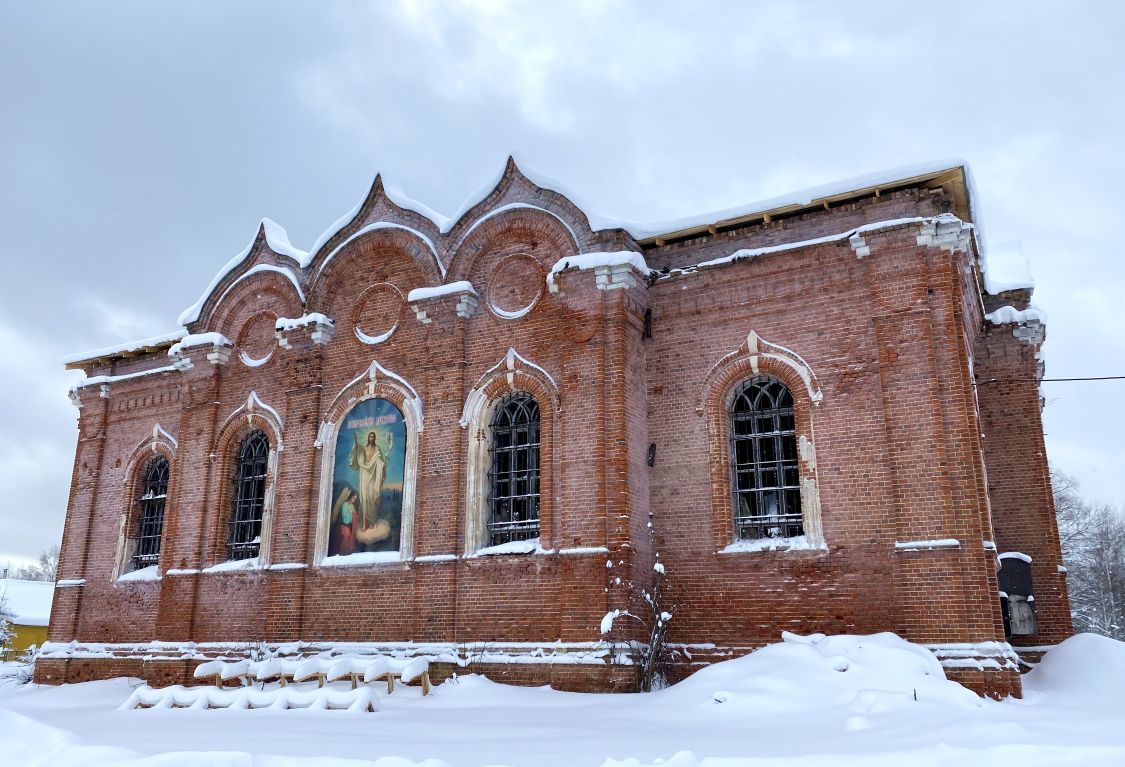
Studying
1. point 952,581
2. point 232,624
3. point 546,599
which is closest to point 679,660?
point 546,599

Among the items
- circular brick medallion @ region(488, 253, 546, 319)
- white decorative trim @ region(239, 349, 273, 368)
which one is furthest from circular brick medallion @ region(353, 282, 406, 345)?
white decorative trim @ region(239, 349, 273, 368)

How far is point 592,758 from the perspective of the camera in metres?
6.29

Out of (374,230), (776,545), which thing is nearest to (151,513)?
(374,230)

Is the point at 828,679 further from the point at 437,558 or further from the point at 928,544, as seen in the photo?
the point at 437,558

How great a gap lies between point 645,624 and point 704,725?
3.25 metres

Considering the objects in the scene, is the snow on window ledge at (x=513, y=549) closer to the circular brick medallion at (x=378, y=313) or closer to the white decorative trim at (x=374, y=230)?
the circular brick medallion at (x=378, y=313)

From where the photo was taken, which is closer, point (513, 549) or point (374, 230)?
point (513, 549)

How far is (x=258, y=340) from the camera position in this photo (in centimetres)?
1562

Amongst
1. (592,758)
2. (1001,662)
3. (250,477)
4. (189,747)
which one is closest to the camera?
(592,758)

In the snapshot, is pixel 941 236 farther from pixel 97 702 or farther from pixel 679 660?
pixel 97 702

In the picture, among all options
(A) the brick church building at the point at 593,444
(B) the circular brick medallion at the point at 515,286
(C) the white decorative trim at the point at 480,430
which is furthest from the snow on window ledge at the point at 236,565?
(B) the circular brick medallion at the point at 515,286

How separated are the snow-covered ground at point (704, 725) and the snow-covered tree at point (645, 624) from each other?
817 mm

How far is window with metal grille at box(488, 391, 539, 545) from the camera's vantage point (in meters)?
12.3

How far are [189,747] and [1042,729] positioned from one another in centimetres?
666
